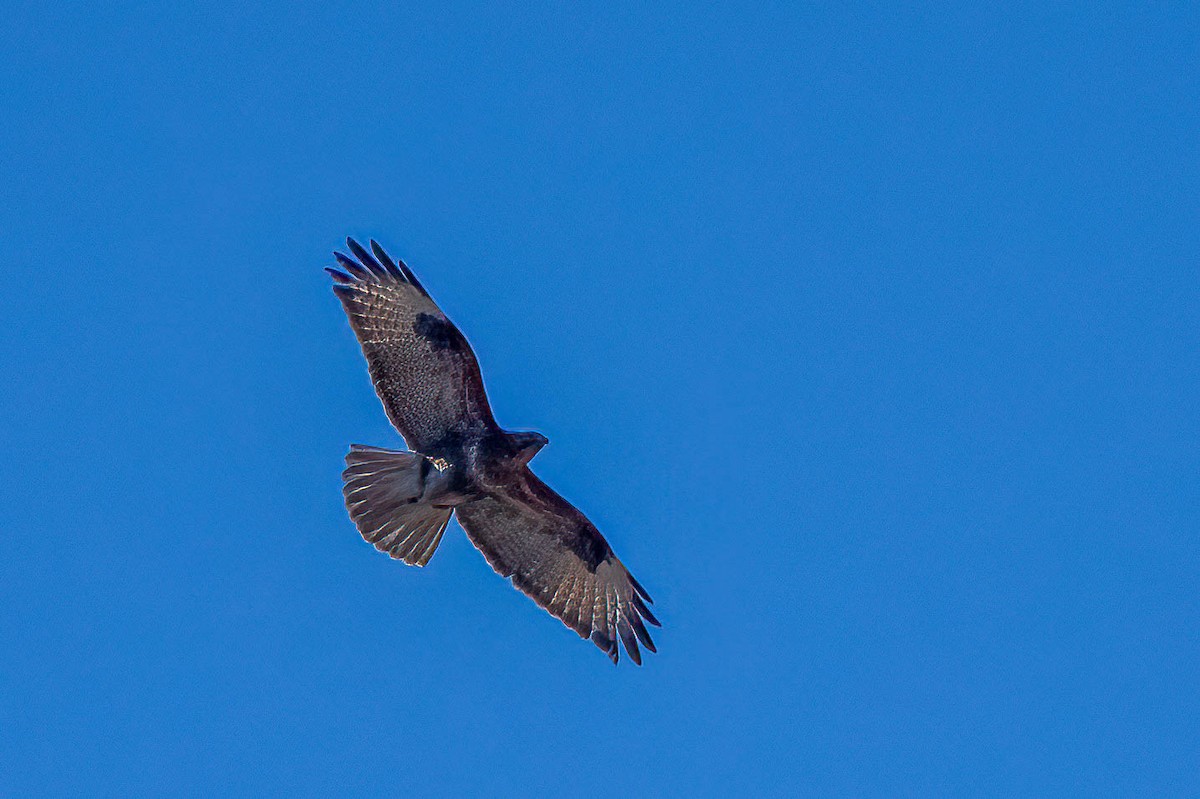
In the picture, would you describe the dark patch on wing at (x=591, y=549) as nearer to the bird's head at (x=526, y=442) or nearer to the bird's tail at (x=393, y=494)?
the bird's head at (x=526, y=442)

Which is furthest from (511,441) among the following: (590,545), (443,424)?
(590,545)

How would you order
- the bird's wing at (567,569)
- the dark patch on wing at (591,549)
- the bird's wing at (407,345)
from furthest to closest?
1. the dark patch on wing at (591,549)
2. the bird's wing at (567,569)
3. the bird's wing at (407,345)

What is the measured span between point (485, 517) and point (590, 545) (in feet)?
3.31

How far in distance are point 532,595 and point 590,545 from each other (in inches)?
27.7

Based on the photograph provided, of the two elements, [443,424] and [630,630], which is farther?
A: [630,630]

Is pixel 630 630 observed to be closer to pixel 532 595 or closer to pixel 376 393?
pixel 532 595

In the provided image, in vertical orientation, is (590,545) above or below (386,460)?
above

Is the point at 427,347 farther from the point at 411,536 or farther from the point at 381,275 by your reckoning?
the point at 411,536

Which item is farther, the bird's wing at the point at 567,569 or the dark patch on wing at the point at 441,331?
the bird's wing at the point at 567,569

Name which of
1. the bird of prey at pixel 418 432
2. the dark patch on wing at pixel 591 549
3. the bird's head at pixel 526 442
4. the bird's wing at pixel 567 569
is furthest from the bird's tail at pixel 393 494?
the dark patch on wing at pixel 591 549

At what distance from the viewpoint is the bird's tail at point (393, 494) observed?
46.7 ft

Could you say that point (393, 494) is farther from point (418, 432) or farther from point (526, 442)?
point (526, 442)

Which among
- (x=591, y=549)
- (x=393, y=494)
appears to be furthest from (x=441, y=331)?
(x=591, y=549)

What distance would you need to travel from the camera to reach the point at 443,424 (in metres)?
14.5
